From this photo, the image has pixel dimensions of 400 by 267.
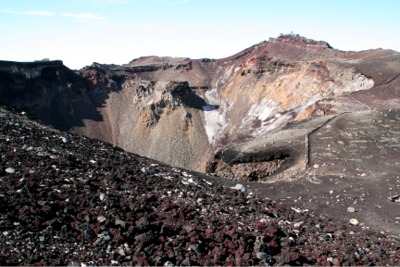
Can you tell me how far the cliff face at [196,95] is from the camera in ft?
138

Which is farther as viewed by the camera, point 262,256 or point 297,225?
point 297,225

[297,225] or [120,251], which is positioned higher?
[120,251]

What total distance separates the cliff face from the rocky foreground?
28.8 metres

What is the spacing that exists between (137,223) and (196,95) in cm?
5259

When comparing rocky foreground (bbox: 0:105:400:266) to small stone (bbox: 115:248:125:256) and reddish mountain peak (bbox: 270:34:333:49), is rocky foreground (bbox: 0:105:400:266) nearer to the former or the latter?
small stone (bbox: 115:248:125:256)

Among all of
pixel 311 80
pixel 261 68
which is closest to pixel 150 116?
pixel 261 68

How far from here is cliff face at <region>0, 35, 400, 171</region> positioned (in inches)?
1657

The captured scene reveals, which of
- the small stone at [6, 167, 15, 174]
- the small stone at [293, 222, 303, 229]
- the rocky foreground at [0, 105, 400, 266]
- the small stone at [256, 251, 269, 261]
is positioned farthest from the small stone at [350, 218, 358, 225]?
the small stone at [6, 167, 15, 174]

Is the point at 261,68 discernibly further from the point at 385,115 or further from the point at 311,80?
the point at 385,115

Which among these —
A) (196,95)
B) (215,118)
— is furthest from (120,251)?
(196,95)

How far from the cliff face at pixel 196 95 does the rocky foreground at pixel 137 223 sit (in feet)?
94.5

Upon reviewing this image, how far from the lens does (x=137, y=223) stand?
26.3 ft

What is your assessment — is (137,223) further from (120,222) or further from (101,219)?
(101,219)

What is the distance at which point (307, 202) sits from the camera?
592 inches
